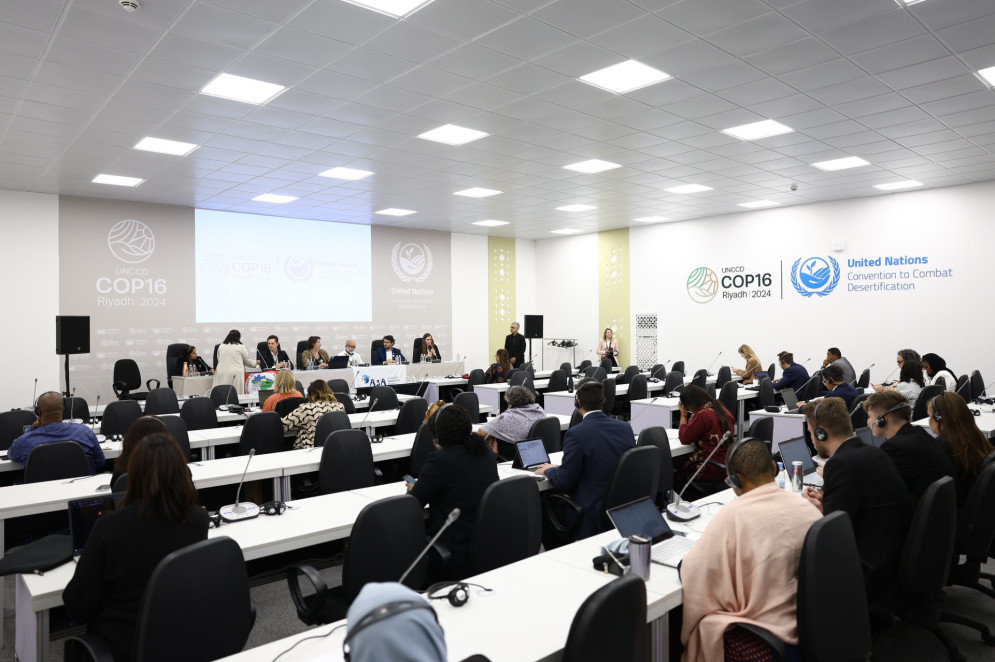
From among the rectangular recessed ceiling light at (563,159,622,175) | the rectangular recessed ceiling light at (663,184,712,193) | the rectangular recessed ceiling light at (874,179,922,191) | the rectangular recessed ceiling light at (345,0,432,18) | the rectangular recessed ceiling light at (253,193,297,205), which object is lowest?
the rectangular recessed ceiling light at (874,179,922,191)

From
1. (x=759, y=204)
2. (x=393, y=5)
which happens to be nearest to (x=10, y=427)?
(x=393, y=5)

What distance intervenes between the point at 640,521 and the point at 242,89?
16.4 feet

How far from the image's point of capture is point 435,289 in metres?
14.3

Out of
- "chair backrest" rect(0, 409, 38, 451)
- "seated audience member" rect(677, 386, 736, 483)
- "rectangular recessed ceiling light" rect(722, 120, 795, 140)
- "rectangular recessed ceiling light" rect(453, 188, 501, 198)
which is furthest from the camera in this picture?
"rectangular recessed ceiling light" rect(453, 188, 501, 198)

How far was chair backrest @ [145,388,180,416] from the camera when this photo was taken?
23.2 feet

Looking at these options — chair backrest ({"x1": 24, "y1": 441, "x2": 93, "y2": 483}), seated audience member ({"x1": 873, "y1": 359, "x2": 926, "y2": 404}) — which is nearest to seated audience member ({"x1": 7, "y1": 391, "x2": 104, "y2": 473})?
chair backrest ({"x1": 24, "y1": 441, "x2": 93, "y2": 483})

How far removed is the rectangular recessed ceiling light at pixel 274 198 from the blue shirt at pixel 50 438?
6.31 metres

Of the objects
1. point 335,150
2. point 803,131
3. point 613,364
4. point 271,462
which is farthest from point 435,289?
point 271,462

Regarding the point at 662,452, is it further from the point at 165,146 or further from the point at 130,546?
the point at 165,146

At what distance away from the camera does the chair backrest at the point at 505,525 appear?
288cm

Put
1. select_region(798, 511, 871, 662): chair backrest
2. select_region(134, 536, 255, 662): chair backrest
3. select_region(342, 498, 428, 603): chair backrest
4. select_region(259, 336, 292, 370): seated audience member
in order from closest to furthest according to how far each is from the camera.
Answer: select_region(134, 536, 255, 662): chair backrest, select_region(798, 511, 871, 662): chair backrest, select_region(342, 498, 428, 603): chair backrest, select_region(259, 336, 292, 370): seated audience member

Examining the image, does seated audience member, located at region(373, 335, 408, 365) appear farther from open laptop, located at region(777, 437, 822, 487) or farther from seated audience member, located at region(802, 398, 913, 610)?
seated audience member, located at region(802, 398, 913, 610)

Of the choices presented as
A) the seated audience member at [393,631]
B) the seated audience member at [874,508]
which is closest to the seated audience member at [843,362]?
the seated audience member at [874,508]

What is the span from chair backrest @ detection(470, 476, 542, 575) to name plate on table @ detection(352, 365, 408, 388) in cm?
674
